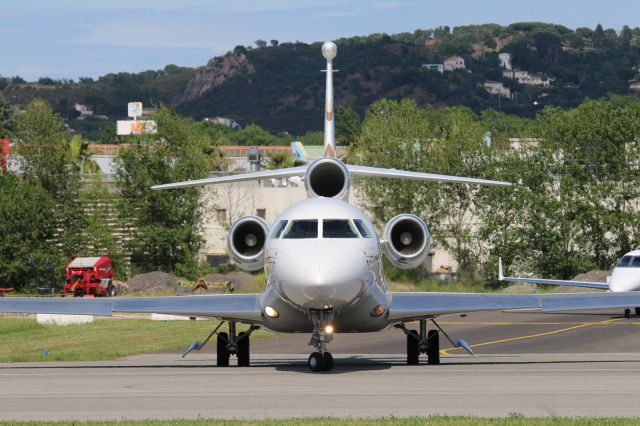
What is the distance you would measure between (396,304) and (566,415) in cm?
814

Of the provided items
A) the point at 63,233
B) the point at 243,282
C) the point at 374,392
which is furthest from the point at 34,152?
the point at 374,392

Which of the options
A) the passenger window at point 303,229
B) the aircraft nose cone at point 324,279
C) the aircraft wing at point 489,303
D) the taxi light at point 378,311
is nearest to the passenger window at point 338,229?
the passenger window at point 303,229

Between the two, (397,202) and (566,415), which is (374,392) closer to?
(566,415)

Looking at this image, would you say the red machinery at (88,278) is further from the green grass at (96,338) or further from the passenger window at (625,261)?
the passenger window at (625,261)

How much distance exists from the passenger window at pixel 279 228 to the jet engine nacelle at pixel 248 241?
5.99 feet

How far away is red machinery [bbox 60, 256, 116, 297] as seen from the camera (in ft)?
208

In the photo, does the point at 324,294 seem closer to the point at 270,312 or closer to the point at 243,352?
the point at 270,312

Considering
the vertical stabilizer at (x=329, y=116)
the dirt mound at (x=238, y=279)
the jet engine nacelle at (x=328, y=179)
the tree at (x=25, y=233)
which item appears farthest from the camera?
the tree at (x=25, y=233)

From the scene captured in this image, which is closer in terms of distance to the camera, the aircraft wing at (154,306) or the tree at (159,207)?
the aircraft wing at (154,306)

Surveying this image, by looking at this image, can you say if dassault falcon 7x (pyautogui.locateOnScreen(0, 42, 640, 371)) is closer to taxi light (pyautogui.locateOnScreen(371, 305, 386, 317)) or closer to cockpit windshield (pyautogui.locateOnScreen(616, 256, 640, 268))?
taxi light (pyautogui.locateOnScreen(371, 305, 386, 317))

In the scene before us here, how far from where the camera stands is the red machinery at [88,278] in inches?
2501

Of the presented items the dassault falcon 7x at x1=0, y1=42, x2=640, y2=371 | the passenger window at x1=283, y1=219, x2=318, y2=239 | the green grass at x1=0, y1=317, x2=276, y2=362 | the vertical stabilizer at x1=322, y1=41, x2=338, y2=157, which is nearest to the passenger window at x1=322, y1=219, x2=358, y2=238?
the dassault falcon 7x at x1=0, y1=42, x2=640, y2=371

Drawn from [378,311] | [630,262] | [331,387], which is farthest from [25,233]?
[331,387]

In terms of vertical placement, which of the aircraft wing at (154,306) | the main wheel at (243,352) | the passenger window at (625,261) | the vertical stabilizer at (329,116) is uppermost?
the vertical stabilizer at (329,116)
